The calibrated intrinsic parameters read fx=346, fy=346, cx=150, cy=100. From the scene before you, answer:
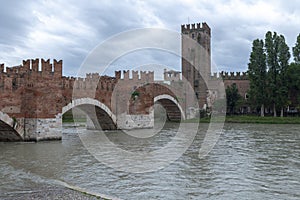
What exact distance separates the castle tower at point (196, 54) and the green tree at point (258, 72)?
10.6m

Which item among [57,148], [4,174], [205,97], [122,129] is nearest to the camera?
[4,174]

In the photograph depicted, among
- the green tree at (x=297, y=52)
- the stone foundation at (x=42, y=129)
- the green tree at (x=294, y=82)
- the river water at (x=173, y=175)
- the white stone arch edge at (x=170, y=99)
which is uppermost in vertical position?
the green tree at (x=297, y=52)

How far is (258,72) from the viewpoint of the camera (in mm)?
34656

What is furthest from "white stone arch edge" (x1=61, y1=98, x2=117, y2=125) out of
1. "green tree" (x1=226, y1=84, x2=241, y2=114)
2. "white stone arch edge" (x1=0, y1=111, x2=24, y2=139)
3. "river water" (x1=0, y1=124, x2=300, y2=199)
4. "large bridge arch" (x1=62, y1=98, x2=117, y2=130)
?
"green tree" (x1=226, y1=84, x2=241, y2=114)

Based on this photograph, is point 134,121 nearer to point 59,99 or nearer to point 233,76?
point 59,99

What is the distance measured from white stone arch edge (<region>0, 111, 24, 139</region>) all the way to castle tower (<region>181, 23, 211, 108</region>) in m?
32.4

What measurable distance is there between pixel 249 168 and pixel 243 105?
3525 centimetres

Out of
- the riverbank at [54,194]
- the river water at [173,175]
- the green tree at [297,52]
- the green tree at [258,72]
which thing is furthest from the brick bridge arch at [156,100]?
the riverbank at [54,194]

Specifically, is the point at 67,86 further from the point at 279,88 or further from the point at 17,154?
the point at 279,88

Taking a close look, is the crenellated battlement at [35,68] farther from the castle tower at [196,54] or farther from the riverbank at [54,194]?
the castle tower at [196,54]

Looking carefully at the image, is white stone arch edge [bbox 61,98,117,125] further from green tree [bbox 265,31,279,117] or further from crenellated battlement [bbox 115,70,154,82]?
green tree [bbox 265,31,279,117]

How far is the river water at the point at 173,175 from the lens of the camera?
7.18 meters

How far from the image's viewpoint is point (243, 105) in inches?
1726

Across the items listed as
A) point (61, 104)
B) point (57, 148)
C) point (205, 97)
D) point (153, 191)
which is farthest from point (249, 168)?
point (205, 97)
